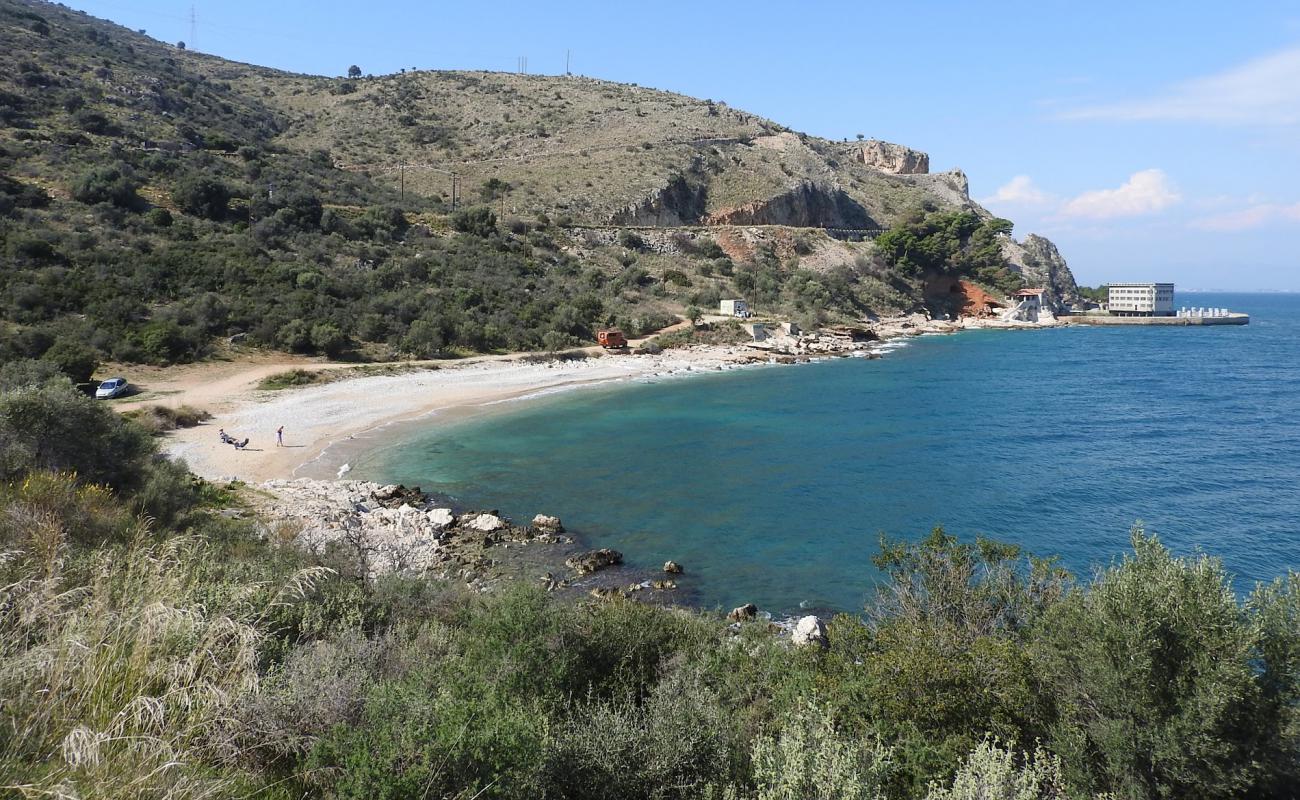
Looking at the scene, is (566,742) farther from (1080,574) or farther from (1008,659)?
(1080,574)

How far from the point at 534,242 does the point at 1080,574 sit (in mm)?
55959

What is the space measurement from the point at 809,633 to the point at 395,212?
54382 millimetres

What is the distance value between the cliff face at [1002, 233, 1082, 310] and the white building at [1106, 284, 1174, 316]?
649 centimetres

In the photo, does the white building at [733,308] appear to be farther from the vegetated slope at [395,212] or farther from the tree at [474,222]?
the tree at [474,222]

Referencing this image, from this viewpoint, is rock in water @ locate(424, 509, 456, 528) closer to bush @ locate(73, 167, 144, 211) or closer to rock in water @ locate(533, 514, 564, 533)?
rock in water @ locate(533, 514, 564, 533)

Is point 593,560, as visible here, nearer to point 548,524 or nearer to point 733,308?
point 548,524

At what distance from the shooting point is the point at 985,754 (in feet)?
18.0

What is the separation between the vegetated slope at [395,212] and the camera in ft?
123

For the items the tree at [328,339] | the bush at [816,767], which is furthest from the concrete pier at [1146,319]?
the bush at [816,767]

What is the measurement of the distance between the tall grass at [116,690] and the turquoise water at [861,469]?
452 inches

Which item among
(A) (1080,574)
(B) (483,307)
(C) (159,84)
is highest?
(C) (159,84)

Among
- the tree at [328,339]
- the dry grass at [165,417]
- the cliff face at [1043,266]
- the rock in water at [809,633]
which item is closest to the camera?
the rock in water at [809,633]

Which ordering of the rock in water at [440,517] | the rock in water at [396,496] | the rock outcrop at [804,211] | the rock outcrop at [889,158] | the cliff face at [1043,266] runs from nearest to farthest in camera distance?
the rock in water at [440,517] < the rock in water at [396,496] < the rock outcrop at [804,211] < the cliff face at [1043,266] < the rock outcrop at [889,158]

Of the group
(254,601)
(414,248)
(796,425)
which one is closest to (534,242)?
(414,248)
